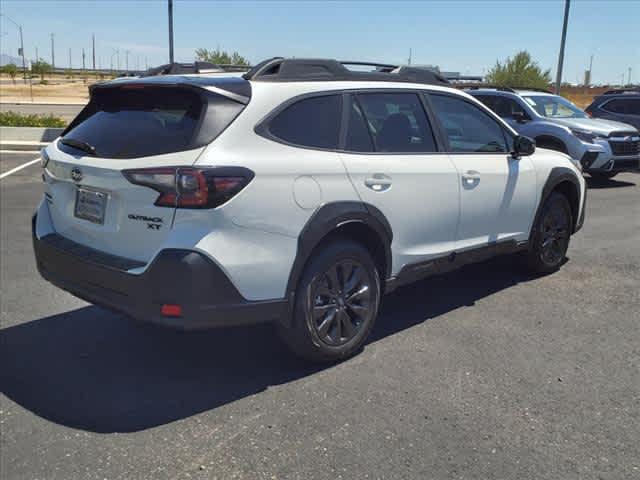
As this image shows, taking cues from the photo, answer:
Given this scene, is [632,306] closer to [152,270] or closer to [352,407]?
[352,407]

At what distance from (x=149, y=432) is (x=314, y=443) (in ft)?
2.82

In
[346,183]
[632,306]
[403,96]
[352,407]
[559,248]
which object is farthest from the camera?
[559,248]

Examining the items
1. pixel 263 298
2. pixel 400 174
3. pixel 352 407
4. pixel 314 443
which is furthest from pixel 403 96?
pixel 314 443

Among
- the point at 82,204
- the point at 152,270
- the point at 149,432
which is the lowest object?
the point at 149,432

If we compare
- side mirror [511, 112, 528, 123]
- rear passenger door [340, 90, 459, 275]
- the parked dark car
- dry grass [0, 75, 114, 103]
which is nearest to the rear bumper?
rear passenger door [340, 90, 459, 275]

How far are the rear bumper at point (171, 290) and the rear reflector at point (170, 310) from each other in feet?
0.06

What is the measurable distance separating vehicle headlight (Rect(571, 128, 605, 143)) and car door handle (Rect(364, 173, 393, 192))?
29.4 ft

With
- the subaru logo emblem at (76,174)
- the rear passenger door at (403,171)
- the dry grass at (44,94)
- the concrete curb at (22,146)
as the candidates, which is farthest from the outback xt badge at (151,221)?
the dry grass at (44,94)

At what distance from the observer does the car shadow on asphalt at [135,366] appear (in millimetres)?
3604

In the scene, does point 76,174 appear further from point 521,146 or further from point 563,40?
point 563,40

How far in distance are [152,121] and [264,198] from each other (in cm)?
80

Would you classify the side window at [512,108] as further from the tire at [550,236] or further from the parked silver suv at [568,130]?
the tire at [550,236]

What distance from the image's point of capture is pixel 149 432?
3352 mm

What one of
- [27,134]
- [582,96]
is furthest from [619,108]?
[582,96]
